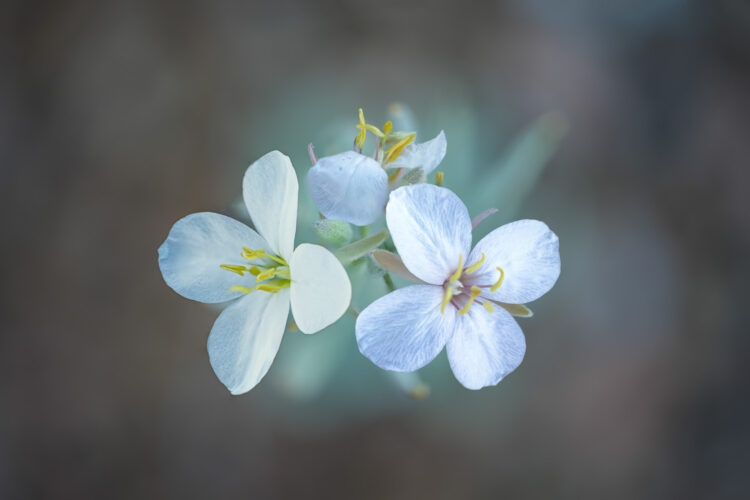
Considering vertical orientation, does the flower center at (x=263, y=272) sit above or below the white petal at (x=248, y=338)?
above

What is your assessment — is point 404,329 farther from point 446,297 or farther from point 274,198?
point 274,198

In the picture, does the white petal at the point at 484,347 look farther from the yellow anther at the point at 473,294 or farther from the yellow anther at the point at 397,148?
the yellow anther at the point at 397,148

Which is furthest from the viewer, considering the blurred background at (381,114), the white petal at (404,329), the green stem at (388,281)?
the blurred background at (381,114)

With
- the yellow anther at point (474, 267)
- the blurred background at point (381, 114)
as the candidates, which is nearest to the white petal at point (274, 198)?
the yellow anther at point (474, 267)

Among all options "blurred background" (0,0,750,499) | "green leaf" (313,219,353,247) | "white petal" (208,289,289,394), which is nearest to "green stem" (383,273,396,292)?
"green leaf" (313,219,353,247)

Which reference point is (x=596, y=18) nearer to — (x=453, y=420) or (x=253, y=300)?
(x=453, y=420)

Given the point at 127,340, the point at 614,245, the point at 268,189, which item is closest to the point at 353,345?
the point at 268,189

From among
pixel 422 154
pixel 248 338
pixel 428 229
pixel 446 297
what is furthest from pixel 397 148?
pixel 248 338

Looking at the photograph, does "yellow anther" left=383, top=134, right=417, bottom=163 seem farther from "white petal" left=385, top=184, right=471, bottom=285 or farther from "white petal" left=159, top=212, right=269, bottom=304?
"white petal" left=159, top=212, right=269, bottom=304
